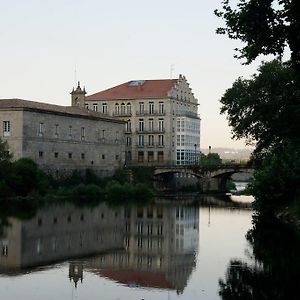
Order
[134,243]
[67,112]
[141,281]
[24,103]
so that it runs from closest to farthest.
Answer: [141,281] < [134,243] < [24,103] < [67,112]

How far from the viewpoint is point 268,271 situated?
21.1 metres

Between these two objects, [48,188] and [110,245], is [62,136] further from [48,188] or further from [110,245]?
[110,245]

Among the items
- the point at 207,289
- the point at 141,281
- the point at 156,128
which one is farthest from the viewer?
the point at 156,128

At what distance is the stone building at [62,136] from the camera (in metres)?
65.4

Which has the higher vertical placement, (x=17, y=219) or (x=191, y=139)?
(x=191, y=139)

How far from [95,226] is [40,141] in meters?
33.2

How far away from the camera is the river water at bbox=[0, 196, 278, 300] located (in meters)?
18.3

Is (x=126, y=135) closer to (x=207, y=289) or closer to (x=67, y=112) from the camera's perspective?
(x=67, y=112)

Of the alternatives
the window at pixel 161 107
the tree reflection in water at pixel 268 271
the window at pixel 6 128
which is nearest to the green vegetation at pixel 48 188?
the window at pixel 6 128

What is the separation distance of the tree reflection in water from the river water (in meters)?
0.36

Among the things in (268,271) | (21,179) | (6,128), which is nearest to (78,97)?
(6,128)

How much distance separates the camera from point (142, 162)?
9238 cm

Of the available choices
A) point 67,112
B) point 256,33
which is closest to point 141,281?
point 256,33

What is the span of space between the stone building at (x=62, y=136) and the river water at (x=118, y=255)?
23248 mm
